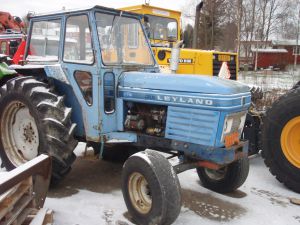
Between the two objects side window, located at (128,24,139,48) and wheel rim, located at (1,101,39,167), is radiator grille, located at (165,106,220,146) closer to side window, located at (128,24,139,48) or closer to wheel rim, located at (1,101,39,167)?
side window, located at (128,24,139,48)

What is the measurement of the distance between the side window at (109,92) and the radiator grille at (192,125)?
817 mm

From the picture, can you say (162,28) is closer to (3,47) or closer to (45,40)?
(45,40)

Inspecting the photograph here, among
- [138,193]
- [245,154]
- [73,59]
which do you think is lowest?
[138,193]

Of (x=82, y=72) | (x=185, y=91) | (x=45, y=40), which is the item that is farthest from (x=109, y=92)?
(x=45, y=40)

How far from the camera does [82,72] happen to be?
190 inches

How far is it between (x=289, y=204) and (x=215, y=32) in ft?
84.8

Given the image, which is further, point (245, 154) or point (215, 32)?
point (215, 32)

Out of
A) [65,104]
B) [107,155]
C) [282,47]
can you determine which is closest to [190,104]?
[65,104]

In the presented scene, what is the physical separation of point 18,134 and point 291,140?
3.71 m

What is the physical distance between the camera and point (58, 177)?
15.6ft

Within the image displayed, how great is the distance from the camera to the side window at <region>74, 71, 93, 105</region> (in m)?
4.80

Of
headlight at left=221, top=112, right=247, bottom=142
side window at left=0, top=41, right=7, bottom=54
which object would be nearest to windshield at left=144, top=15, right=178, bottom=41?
side window at left=0, top=41, right=7, bottom=54

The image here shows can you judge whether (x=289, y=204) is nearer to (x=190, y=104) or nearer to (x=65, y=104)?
(x=190, y=104)

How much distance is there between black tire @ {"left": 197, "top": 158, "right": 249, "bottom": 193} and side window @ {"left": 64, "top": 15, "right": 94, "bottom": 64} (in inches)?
85.2
